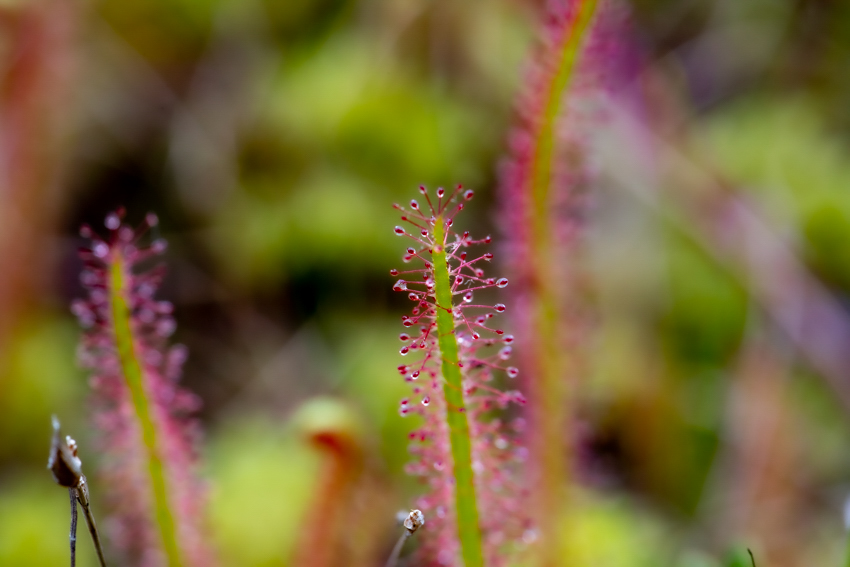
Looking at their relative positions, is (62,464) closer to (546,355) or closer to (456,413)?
(456,413)

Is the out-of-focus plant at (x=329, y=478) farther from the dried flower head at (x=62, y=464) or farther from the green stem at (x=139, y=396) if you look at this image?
the dried flower head at (x=62, y=464)

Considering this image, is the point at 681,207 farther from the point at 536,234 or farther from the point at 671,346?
the point at 536,234

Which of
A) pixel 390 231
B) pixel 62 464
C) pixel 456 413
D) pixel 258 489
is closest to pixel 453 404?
pixel 456 413

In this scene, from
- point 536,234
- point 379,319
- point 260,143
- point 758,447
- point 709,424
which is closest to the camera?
point 536,234

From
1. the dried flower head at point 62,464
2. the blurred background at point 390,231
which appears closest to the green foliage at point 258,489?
the blurred background at point 390,231

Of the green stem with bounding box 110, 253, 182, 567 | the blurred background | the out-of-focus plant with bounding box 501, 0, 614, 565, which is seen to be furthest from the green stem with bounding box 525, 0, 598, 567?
the green stem with bounding box 110, 253, 182, 567

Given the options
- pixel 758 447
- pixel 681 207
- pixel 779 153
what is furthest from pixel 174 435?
pixel 779 153
